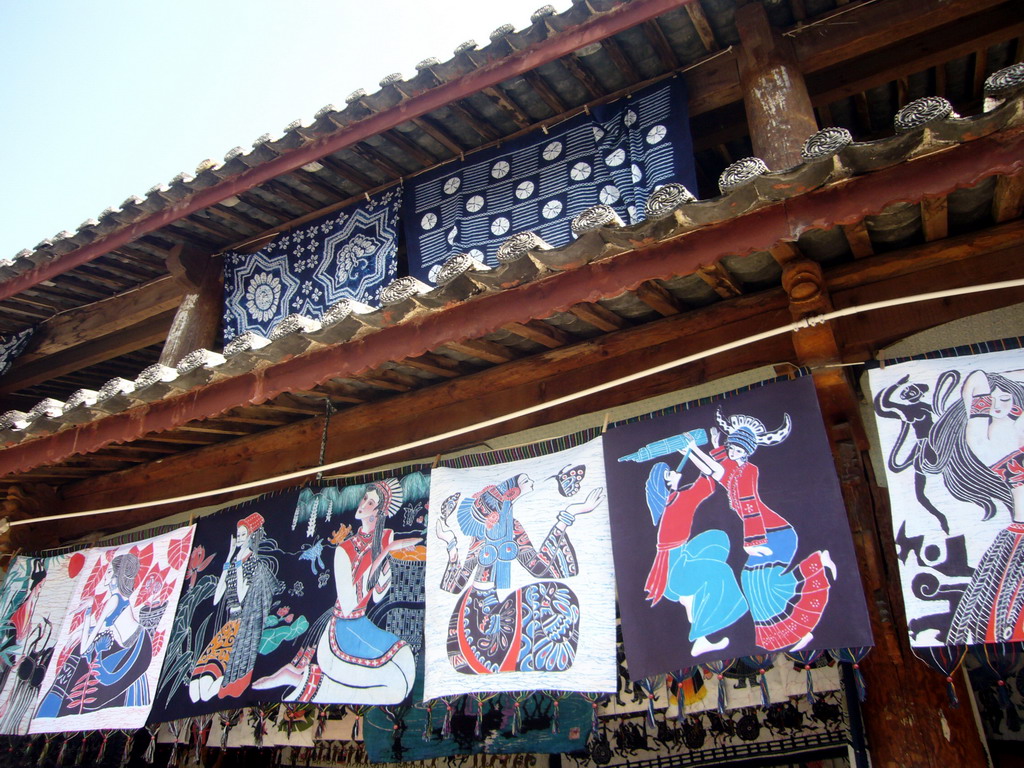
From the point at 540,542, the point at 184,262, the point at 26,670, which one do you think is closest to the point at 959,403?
the point at 540,542

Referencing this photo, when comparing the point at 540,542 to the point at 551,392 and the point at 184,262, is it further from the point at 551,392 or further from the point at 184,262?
the point at 184,262

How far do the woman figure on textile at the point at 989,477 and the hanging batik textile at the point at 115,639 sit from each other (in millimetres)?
4745

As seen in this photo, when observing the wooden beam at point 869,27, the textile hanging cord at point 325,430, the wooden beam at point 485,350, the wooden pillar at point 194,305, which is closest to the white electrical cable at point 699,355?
the textile hanging cord at point 325,430

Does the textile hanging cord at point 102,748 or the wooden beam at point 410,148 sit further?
the textile hanging cord at point 102,748

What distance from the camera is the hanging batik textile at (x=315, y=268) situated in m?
5.82

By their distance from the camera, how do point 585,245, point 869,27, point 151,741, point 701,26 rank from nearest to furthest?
point 585,245 < point 869,27 < point 701,26 < point 151,741

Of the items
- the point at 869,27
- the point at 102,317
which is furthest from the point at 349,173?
the point at 869,27

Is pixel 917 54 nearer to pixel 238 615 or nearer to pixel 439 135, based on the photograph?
pixel 439 135

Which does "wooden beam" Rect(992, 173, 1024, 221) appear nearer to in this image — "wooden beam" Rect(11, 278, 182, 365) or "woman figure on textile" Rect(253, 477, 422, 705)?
"woman figure on textile" Rect(253, 477, 422, 705)

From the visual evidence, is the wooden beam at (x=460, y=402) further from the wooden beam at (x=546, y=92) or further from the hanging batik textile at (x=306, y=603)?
the wooden beam at (x=546, y=92)

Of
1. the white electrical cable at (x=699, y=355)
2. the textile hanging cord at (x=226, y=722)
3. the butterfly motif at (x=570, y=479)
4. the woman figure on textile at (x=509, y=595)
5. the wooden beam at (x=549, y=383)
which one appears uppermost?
the wooden beam at (x=549, y=383)

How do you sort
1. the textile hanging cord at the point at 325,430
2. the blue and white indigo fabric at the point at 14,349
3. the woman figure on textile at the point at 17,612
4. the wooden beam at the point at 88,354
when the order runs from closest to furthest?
the textile hanging cord at the point at 325,430, the woman figure on textile at the point at 17,612, the wooden beam at the point at 88,354, the blue and white indigo fabric at the point at 14,349

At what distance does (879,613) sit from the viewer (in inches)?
129

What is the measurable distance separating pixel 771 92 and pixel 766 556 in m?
2.94
